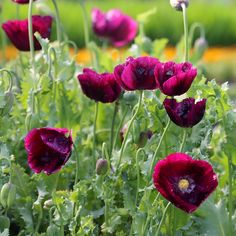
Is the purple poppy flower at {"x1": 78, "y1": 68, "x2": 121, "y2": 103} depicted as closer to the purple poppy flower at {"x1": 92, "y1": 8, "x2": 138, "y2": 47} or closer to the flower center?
the flower center

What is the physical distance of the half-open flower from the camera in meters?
1.32

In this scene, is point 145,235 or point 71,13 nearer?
point 145,235

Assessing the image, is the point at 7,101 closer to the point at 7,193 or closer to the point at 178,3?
the point at 7,193

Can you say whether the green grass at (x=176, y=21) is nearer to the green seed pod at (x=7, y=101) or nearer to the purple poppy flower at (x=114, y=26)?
the purple poppy flower at (x=114, y=26)

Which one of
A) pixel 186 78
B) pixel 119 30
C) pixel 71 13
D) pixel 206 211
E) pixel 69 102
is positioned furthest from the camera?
pixel 71 13

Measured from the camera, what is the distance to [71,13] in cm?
810

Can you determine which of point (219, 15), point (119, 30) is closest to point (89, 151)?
point (119, 30)

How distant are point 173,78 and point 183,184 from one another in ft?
0.53

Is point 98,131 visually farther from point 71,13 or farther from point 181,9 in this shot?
point 71,13

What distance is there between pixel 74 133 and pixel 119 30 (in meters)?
0.61

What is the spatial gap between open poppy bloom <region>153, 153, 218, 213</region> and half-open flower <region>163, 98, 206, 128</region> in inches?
2.9

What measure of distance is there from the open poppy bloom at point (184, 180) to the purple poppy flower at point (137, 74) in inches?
6.5

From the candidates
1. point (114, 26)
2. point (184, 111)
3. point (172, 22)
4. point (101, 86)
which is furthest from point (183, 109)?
point (172, 22)

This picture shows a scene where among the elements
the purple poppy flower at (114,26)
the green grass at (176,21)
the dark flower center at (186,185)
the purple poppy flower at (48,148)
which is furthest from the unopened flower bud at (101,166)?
the green grass at (176,21)
